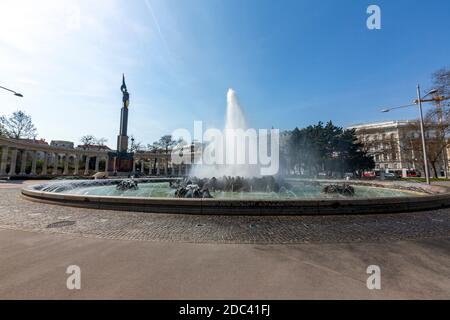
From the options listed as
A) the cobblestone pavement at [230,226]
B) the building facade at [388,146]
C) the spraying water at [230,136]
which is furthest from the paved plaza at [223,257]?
the building facade at [388,146]

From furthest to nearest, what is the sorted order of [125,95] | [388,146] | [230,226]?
[388,146] < [125,95] < [230,226]

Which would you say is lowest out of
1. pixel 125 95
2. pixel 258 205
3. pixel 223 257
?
pixel 223 257

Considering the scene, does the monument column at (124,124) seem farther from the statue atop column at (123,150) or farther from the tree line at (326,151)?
the tree line at (326,151)

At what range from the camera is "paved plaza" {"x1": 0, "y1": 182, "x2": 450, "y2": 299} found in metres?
3.33

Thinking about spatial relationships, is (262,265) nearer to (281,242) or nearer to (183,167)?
(281,242)

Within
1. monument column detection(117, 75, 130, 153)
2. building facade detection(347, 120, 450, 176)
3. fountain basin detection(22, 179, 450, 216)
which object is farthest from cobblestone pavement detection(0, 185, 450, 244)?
building facade detection(347, 120, 450, 176)

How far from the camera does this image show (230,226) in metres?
7.23

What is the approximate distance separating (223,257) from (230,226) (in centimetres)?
266

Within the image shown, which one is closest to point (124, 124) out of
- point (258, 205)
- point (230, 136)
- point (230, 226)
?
point (230, 136)

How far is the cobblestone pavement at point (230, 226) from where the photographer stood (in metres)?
5.98

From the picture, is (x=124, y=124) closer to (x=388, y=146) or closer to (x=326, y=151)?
(x=326, y=151)

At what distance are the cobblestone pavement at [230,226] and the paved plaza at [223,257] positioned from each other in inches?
1.3

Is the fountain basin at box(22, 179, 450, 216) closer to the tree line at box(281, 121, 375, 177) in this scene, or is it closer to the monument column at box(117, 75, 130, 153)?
the tree line at box(281, 121, 375, 177)
